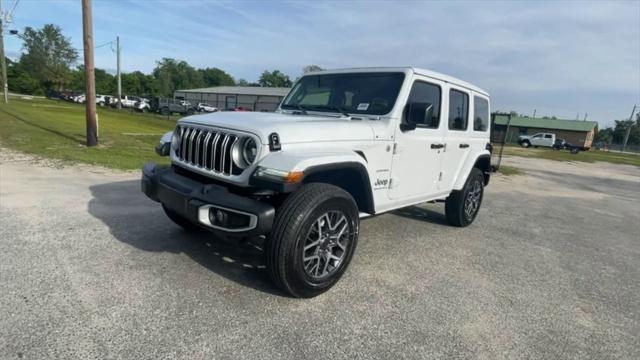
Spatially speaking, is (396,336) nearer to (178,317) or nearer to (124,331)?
(178,317)

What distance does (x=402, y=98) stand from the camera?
158 inches

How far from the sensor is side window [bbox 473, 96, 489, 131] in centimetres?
558

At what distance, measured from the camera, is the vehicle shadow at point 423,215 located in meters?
6.11

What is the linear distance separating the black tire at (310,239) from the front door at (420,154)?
0.92 m

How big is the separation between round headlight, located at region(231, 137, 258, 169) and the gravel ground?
107cm

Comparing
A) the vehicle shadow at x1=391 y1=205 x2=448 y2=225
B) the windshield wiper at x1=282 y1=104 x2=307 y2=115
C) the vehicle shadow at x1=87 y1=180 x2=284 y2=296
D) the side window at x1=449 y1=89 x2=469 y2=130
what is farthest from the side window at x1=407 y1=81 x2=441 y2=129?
the vehicle shadow at x1=87 y1=180 x2=284 y2=296

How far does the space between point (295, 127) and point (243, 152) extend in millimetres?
461

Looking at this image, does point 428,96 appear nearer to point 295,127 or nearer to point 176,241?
point 295,127

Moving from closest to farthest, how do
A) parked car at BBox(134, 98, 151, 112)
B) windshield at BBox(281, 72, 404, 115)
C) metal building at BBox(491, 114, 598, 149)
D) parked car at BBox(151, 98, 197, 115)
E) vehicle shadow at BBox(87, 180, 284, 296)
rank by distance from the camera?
vehicle shadow at BBox(87, 180, 284, 296) → windshield at BBox(281, 72, 404, 115) → parked car at BBox(151, 98, 197, 115) → parked car at BBox(134, 98, 151, 112) → metal building at BBox(491, 114, 598, 149)

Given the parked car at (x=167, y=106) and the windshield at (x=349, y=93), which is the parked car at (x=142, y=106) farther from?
the windshield at (x=349, y=93)

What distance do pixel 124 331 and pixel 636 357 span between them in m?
3.58

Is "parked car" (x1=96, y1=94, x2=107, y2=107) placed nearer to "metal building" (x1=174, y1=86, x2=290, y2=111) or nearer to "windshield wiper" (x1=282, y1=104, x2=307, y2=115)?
"metal building" (x1=174, y1=86, x2=290, y2=111)

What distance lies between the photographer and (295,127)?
10.5 feet

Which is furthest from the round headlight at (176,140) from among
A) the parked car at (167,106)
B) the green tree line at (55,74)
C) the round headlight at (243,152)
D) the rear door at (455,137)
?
the green tree line at (55,74)
